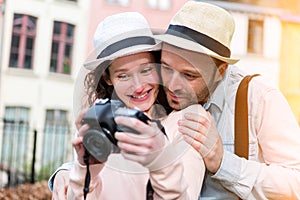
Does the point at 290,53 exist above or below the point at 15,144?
above

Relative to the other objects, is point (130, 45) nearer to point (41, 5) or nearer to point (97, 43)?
point (97, 43)

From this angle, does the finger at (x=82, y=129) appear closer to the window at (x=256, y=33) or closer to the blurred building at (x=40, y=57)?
the blurred building at (x=40, y=57)

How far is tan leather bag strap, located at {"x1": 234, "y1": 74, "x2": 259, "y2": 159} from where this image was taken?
150 centimetres

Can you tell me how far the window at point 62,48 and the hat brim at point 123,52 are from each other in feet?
40.8

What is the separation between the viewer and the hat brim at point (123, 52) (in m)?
1.33

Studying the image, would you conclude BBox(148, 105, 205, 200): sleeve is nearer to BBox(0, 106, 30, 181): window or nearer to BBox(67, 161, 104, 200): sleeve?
BBox(67, 161, 104, 200): sleeve

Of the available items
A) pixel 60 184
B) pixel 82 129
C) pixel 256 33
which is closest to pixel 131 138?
pixel 82 129

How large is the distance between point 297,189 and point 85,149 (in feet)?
1.79

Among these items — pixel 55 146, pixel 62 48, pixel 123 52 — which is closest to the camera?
pixel 123 52

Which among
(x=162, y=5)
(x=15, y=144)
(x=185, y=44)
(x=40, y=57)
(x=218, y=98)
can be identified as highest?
(x=162, y=5)

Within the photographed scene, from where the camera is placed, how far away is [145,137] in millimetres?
1074

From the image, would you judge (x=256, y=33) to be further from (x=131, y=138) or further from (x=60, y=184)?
(x=131, y=138)

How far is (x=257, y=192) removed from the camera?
4.88ft

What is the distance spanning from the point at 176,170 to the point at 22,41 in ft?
41.5
